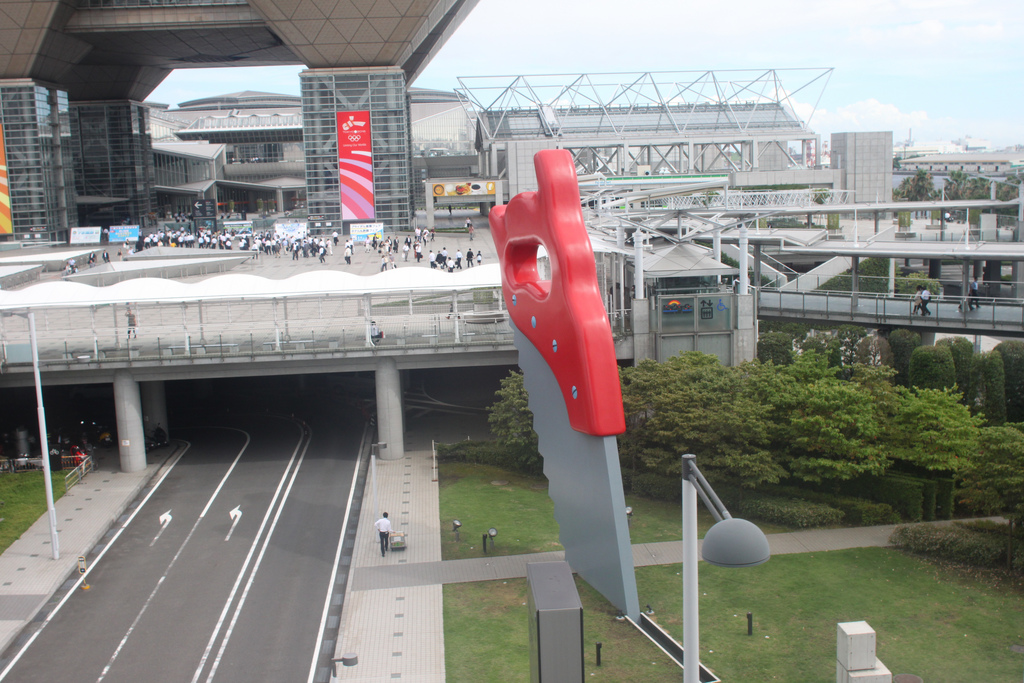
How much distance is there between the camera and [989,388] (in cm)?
3216

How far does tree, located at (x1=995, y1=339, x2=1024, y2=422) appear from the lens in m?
32.6

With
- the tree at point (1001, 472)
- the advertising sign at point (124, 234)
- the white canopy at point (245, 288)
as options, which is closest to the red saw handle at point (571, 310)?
the tree at point (1001, 472)

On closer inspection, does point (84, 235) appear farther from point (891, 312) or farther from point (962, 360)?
point (962, 360)

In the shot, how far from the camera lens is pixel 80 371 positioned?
33469mm

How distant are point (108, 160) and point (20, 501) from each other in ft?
234

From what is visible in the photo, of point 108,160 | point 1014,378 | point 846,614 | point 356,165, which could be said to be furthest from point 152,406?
point 108,160

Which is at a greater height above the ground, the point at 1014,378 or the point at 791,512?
the point at 1014,378

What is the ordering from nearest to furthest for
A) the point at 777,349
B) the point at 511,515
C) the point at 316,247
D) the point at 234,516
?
the point at 511,515, the point at 234,516, the point at 777,349, the point at 316,247

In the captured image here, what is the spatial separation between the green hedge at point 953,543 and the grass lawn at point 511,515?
3.51 meters

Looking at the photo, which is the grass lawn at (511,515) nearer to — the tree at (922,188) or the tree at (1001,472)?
the tree at (1001,472)

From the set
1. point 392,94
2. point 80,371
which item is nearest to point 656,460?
point 80,371

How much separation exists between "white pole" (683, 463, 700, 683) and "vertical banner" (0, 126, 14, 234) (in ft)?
251

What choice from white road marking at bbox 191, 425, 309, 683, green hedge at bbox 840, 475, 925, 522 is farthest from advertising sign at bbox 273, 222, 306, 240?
green hedge at bbox 840, 475, 925, 522

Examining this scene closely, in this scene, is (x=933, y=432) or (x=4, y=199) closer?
(x=933, y=432)
